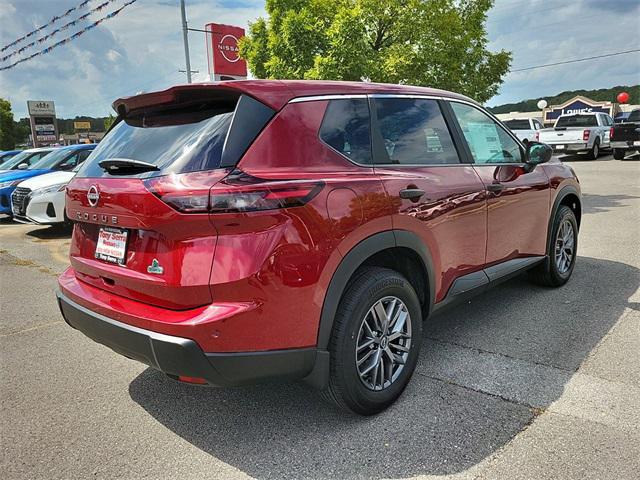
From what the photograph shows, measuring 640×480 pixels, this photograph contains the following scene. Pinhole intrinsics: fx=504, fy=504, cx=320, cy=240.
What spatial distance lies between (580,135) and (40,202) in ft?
61.4

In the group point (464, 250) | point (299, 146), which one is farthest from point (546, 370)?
point (299, 146)

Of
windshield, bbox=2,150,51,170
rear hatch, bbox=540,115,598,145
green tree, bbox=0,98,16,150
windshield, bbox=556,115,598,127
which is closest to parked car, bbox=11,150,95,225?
windshield, bbox=2,150,51,170

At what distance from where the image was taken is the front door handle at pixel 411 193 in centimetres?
288

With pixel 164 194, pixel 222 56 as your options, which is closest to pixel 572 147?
pixel 222 56

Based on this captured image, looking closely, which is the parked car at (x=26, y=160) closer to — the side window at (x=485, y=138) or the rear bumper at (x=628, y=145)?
the side window at (x=485, y=138)

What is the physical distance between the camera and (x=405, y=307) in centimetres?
294

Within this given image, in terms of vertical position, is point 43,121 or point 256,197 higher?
point 43,121

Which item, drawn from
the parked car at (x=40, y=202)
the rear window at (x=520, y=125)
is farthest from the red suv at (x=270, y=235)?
the rear window at (x=520, y=125)

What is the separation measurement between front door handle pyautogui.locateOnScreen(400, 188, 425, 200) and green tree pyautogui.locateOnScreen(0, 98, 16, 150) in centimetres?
7018

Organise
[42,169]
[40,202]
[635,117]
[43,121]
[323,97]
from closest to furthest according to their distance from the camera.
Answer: [323,97], [40,202], [42,169], [635,117], [43,121]

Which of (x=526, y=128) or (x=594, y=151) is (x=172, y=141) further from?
(x=526, y=128)

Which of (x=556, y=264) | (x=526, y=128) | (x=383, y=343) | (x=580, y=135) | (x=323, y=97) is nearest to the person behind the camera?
(x=323, y=97)

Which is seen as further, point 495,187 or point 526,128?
point 526,128

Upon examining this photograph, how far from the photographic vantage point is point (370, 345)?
2.76 m
